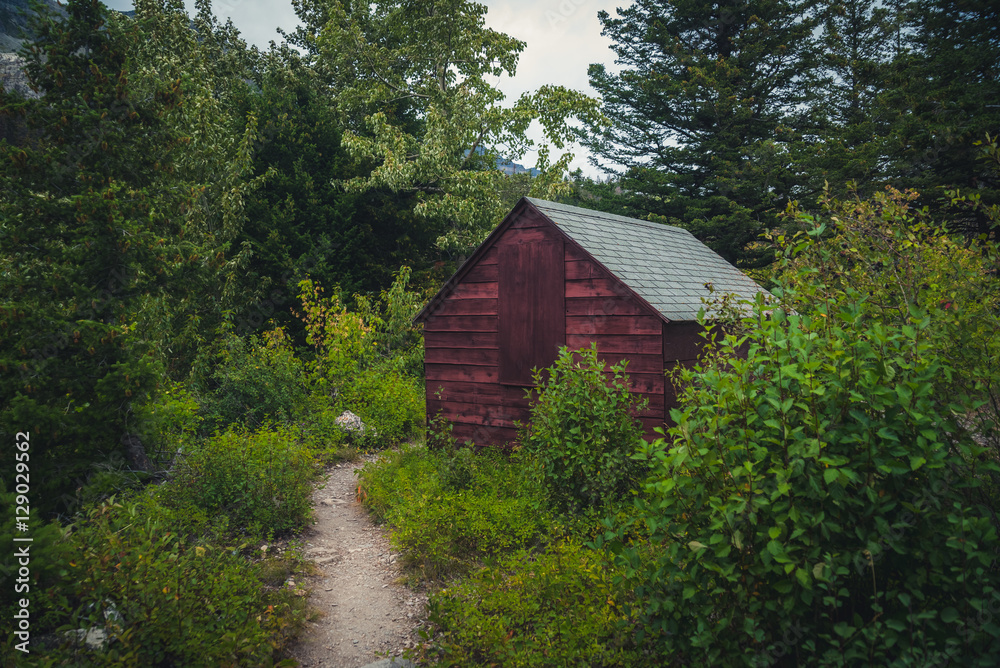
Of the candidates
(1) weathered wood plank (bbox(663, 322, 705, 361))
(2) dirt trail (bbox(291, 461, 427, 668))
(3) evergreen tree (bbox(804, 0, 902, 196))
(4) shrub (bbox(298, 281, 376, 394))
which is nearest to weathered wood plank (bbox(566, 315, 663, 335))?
(1) weathered wood plank (bbox(663, 322, 705, 361))

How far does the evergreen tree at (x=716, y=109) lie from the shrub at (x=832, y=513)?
20823 mm

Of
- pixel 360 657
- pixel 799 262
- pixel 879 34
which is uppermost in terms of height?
pixel 879 34

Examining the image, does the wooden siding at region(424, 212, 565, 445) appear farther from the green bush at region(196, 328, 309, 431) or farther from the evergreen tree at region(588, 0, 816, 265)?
the evergreen tree at region(588, 0, 816, 265)

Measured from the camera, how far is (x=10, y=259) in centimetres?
683

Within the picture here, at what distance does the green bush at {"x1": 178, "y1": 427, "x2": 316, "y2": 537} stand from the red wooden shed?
10.2 feet

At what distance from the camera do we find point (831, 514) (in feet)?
9.44

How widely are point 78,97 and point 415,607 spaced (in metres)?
7.84

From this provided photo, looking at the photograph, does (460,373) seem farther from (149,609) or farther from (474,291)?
(149,609)

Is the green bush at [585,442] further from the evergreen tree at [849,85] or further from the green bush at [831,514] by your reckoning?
the evergreen tree at [849,85]

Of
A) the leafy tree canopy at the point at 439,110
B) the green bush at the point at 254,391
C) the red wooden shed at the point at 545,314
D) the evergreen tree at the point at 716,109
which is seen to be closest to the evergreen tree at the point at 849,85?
the evergreen tree at the point at 716,109

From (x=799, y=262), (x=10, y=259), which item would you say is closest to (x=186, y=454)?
(x=10, y=259)

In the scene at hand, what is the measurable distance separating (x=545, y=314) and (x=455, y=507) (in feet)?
11.2

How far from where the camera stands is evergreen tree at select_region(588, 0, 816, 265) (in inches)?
881

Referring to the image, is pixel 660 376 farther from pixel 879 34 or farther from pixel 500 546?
pixel 879 34
